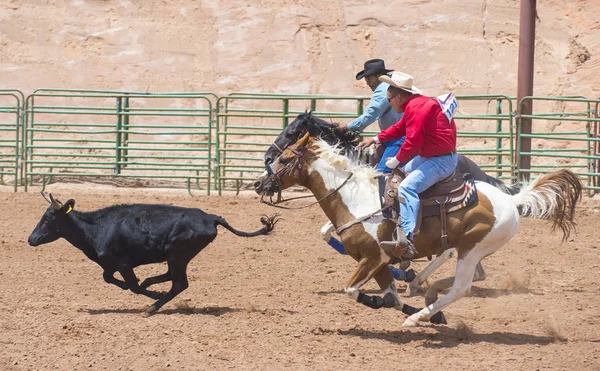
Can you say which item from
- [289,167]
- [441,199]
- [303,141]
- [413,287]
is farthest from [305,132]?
[413,287]

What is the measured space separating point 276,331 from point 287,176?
1.30 meters

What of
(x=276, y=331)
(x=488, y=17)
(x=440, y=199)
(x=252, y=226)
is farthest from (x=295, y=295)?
(x=488, y=17)

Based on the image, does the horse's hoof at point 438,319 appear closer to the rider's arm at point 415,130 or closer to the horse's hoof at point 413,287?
the horse's hoof at point 413,287

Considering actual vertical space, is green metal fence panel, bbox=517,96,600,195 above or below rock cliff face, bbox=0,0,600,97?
below

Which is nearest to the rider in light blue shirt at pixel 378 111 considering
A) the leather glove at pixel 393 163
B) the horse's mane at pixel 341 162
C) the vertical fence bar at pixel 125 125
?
the horse's mane at pixel 341 162

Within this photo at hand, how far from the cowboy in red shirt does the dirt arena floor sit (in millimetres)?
860

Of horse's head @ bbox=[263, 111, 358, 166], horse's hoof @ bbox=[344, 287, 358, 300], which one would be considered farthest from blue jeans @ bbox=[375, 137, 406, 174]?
horse's hoof @ bbox=[344, 287, 358, 300]

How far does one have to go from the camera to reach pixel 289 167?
25.5ft

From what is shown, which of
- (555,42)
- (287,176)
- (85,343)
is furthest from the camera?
(555,42)

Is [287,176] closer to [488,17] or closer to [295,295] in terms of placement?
[295,295]

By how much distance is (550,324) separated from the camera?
757 centimetres

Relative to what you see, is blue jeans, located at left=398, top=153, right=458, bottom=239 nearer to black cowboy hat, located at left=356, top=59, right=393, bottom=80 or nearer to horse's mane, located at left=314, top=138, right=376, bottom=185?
horse's mane, located at left=314, top=138, right=376, bottom=185

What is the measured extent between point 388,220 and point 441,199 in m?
0.45

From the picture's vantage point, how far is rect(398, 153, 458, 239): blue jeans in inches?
282
